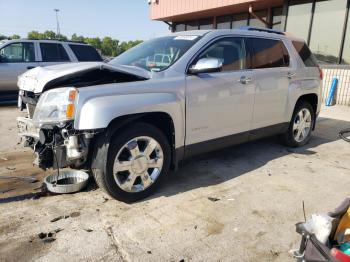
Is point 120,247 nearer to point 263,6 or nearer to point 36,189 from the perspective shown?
point 36,189

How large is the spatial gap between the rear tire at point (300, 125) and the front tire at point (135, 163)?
8.86 ft

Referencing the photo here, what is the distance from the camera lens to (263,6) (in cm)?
1228

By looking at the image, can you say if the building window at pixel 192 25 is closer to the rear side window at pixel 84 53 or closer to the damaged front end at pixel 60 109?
the rear side window at pixel 84 53

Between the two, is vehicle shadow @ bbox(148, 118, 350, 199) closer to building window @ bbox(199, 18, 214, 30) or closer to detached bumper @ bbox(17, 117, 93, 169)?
detached bumper @ bbox(17, 117, 93, 169)

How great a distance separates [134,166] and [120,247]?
2.93 ft

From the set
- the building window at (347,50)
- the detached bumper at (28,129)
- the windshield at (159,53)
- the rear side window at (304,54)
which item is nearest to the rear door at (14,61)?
the windshield at (159,53)

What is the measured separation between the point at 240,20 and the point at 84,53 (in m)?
7.38

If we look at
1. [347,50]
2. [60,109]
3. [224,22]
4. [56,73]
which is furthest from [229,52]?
[224,22]

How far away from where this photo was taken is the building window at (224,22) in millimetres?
14464

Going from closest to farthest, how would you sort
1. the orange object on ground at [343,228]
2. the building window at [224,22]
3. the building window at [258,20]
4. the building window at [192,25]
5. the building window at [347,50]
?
the orange object on ground at [343,228], the building window at [347,50], the building window at [258,20], the building window at [224,22], the building window at [192,25]

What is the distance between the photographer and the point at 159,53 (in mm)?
4004

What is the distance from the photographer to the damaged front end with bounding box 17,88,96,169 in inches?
118

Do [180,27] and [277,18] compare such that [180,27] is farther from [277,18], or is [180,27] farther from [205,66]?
[205,66]

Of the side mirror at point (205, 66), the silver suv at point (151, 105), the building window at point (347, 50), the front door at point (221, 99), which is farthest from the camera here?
the building window at point (347, 50)
